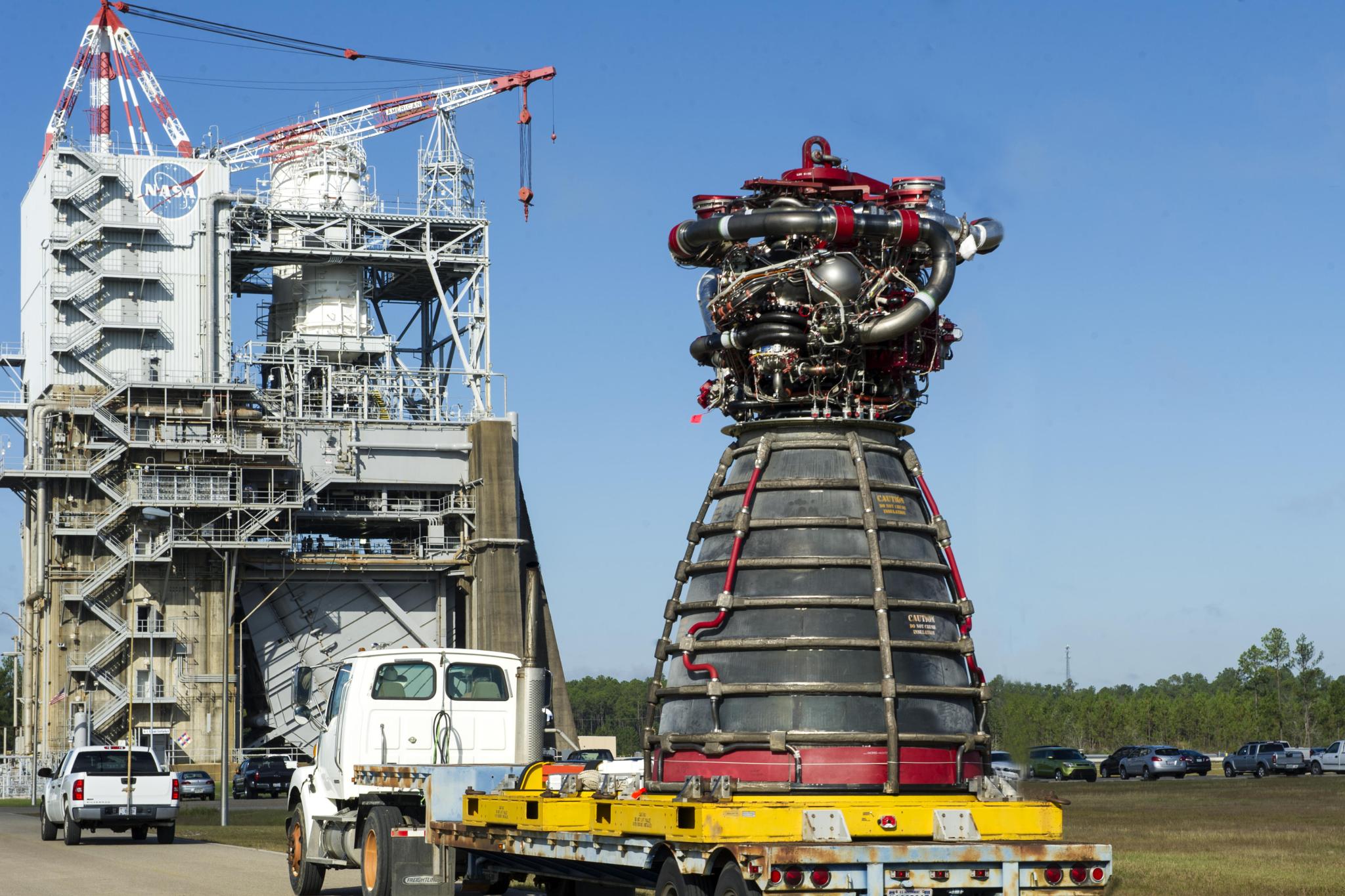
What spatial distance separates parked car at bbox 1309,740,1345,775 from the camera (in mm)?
70438

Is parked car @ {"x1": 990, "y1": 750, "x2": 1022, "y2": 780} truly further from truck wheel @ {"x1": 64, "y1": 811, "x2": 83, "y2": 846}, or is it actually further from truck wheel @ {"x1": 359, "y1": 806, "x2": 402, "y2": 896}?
truck wheel @ {"x1": 64, "y1": 811, "x2": 83, "y2": 846}

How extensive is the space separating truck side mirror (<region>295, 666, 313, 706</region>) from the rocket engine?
679 centimetres

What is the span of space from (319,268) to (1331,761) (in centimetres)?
5203

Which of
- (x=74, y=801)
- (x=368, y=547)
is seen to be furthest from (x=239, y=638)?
(x=74, y=801)

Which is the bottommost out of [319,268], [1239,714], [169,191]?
[1239,714]

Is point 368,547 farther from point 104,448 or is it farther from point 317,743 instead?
point 317,743

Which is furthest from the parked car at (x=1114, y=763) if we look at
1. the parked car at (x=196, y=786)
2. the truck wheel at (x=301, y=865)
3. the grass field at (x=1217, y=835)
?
the truck wheel at (x=301, y=865)

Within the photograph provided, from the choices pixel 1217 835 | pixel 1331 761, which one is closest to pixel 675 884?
pixel 1217 835

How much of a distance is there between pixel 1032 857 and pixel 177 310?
73.0 m

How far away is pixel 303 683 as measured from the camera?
69.4 ft

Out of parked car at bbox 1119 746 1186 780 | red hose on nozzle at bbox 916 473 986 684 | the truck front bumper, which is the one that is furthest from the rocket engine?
parked car at bbox 1119 746 1186 780

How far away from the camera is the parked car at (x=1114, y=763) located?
247 feet

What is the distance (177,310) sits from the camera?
265ft

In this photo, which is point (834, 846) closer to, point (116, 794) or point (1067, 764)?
point (116, 794)
